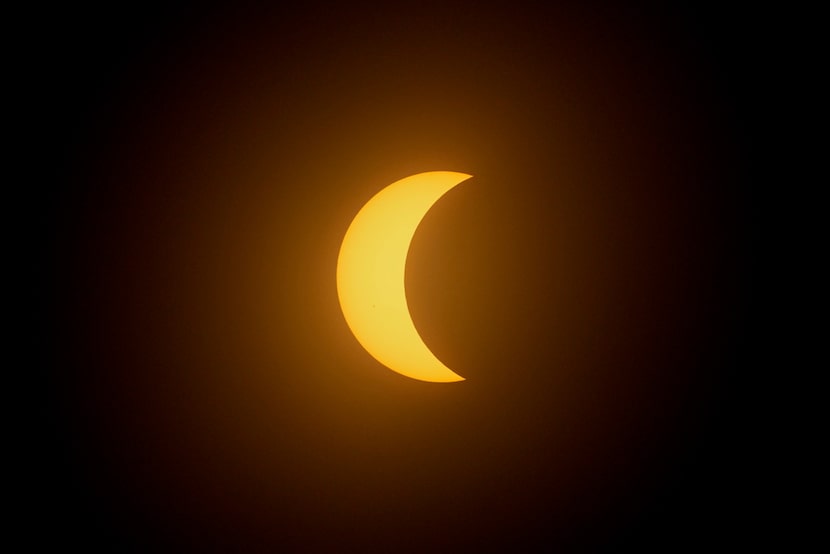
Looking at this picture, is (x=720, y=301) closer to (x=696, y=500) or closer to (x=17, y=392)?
(x=696, y=500)

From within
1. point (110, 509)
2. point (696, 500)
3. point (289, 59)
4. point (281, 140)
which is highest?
point (289, 59)

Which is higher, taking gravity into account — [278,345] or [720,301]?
[720,301]

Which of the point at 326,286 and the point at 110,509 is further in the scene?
the point at 110,509

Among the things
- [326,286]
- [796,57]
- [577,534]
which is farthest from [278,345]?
[796,57]
